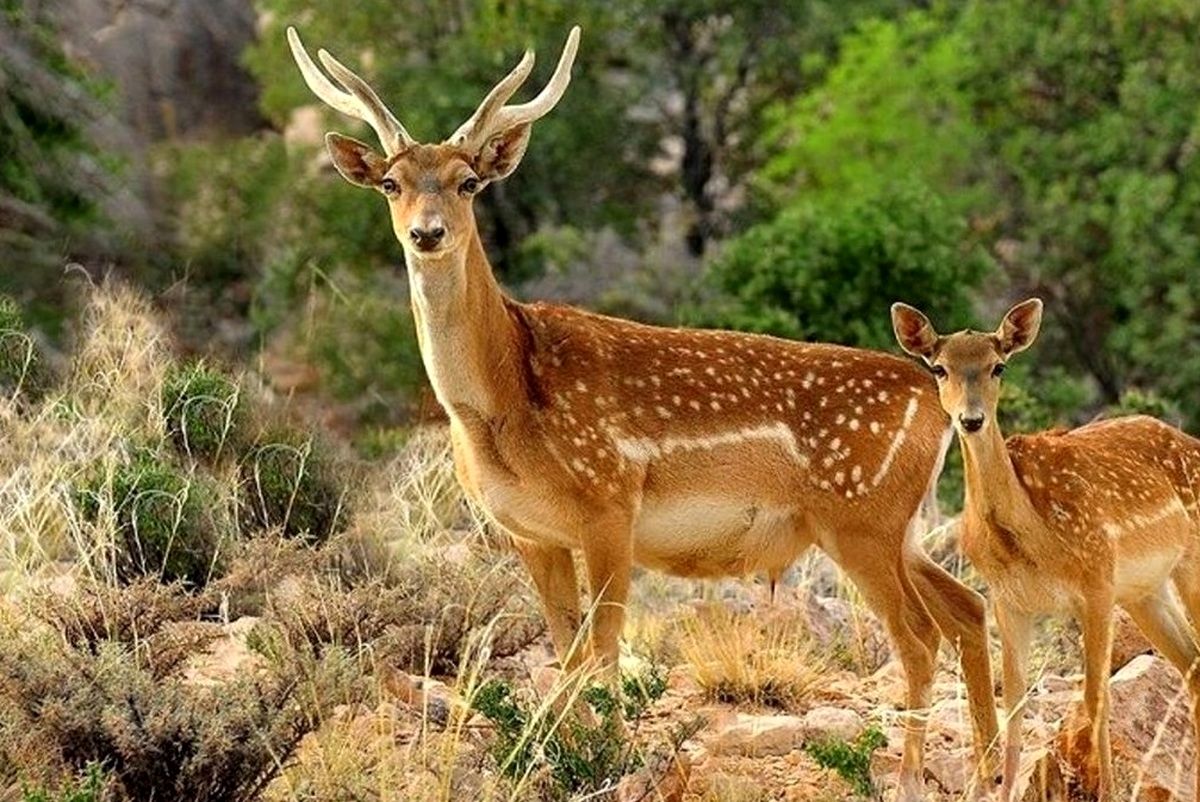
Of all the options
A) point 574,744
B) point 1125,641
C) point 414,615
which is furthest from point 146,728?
point 1125,641

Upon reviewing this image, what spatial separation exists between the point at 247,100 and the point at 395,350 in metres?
15.7

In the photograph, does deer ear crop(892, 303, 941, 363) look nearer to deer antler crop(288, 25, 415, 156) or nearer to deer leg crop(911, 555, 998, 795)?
deer leg crop(911, 555, 998, 795)

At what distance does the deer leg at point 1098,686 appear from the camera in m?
8.85

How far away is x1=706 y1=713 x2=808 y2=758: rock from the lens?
908 centimetres

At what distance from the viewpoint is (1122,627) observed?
35.2ft

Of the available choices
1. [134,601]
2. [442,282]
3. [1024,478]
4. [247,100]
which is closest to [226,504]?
[134,601]

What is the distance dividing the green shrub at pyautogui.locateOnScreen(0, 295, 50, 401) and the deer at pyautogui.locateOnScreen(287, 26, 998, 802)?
3.69m

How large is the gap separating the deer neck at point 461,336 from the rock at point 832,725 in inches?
65.8

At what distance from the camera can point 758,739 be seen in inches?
359

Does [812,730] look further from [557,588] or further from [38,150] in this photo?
[38,150]

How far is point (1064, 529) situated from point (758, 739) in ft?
4.39

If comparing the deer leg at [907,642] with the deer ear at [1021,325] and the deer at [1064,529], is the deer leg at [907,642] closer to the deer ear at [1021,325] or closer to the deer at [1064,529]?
the deer at [1064,529]

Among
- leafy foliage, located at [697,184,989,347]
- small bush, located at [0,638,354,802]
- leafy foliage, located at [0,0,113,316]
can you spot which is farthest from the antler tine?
leafy foliage, located at [697,184,989,347]

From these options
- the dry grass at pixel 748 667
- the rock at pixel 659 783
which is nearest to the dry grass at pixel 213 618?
the rock at pixel 659 783
